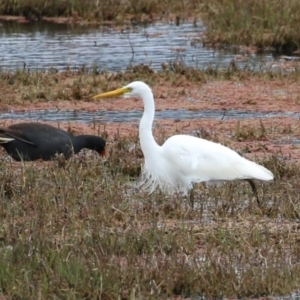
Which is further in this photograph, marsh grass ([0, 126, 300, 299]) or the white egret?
the white egret

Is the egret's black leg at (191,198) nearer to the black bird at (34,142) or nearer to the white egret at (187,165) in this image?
the white egret at (187,165)

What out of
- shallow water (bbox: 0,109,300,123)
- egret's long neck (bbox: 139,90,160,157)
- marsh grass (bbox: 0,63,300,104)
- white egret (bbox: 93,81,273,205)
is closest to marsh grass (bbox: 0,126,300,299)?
white egret (bbox: 93,81,273,205)

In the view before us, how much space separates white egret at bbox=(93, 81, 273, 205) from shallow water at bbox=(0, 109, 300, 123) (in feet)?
11.8

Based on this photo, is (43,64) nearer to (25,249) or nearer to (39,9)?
(39,9)

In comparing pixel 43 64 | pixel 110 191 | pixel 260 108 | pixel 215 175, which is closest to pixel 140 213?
pixel 110 191

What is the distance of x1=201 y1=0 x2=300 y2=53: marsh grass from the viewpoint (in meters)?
17.8

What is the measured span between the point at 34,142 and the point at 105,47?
805cm

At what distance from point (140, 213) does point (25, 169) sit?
160 centimetres

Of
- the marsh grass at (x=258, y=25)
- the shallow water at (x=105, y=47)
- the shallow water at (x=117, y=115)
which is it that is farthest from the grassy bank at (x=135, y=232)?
the marsh grass at (x=258, y=25)

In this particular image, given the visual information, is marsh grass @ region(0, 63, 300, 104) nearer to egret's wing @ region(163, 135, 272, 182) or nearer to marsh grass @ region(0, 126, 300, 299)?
marsh grass @ region(0, 126, 300, 299)

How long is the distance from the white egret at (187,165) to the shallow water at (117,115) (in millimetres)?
3582

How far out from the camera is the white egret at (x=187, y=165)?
9031mm

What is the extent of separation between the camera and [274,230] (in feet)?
25.6

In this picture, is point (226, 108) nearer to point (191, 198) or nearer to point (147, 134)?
point (147, 134)
